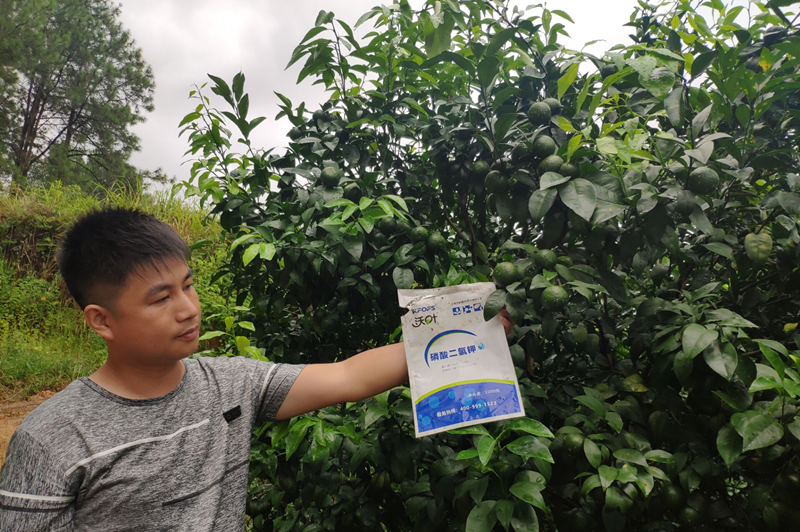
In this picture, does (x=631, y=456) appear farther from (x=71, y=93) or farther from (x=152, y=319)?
(x=71, y=93)

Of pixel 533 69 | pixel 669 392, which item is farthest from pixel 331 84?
pixel 669 392

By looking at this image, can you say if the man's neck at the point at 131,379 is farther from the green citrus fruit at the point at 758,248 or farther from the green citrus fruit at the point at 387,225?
the green citrus fruit at the point at 758,248

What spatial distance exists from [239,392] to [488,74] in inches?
31.8

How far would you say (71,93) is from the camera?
456 inches

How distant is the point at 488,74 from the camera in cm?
96

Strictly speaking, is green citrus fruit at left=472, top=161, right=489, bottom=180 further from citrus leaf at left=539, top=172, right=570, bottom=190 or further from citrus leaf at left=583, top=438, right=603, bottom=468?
citrus leaf at left=583, top=438, right=603, bottom=468

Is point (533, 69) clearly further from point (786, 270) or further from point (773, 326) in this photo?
point (773, 326)

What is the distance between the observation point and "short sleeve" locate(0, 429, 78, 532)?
75 centimetres

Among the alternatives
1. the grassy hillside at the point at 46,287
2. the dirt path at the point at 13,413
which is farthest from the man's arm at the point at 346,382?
the dirt path at the point at 13,413

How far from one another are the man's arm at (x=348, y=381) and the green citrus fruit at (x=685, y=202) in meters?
0.55

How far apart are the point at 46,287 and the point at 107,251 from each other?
554 cm

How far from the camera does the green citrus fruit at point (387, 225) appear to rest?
1.09 metres

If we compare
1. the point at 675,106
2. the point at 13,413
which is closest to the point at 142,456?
the point at 675,106

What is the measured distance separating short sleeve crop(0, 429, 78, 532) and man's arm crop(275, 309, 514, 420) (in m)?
0.38
